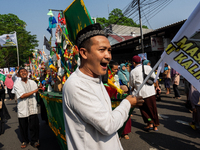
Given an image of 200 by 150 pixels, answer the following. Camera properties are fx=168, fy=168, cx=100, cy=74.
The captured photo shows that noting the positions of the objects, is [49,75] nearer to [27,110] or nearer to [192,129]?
[27,110]

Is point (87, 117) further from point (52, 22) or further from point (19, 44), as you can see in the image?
point (19, 44)

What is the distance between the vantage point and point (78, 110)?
1069 mm

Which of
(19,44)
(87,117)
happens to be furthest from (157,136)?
(19,44)

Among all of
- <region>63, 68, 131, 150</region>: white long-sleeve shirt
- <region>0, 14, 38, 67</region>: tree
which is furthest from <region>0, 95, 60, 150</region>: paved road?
<region>0, 14, 38, 67</region>: tree

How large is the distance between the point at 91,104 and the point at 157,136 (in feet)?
11.4

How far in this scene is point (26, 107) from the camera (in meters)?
3.78

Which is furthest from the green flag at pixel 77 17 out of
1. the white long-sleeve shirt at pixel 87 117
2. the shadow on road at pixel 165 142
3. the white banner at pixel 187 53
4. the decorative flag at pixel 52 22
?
the shadow on road at pixel 165 142

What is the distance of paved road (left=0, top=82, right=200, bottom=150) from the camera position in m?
3.51

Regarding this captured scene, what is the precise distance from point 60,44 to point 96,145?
416 cm

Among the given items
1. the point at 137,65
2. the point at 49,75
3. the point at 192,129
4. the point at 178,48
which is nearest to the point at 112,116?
the point at 178,48

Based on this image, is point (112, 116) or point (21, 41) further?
point (21, 41)

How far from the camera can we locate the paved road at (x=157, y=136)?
351cm

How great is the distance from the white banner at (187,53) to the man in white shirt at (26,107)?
3.13 meters

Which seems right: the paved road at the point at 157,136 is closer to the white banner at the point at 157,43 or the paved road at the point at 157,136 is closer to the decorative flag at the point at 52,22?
the decorative flag at the point at 52,22
